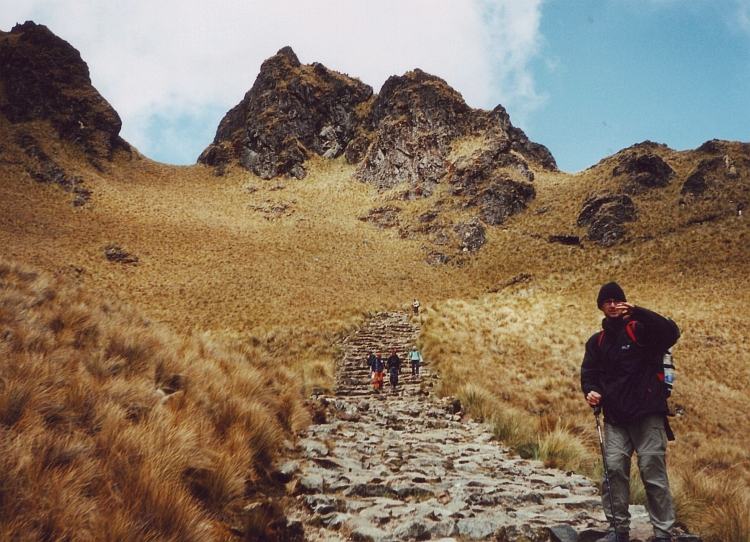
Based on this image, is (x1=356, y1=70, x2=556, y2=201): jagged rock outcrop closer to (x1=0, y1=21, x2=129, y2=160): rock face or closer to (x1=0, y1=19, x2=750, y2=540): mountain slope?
(x1=0, y1=19, x2=750, y2=540): mountain slope

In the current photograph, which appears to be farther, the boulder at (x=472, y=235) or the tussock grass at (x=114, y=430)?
the boulder at (x=472, y=235)

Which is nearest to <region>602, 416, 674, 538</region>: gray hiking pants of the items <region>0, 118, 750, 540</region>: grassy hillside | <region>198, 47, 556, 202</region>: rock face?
<region>0, 118, 750, 540</region>: grassy hillside

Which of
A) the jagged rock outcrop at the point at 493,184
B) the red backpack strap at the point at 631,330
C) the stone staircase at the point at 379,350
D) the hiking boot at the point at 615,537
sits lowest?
the stone staircase at the point at 379,350

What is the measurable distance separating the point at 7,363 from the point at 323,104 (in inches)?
4272

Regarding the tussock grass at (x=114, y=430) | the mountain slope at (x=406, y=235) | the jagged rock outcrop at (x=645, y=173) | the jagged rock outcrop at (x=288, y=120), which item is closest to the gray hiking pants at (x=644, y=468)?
the tussock grass at (x=114, y=430)

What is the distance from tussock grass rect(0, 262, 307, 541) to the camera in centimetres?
262

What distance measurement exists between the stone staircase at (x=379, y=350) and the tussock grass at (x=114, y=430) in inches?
386

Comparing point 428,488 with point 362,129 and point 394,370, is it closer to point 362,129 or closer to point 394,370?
point 394,370

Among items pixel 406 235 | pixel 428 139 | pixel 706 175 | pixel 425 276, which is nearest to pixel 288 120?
pixel 428 139

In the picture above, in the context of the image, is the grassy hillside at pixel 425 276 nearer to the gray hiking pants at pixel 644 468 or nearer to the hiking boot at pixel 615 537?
the gray hiking pants at pixel 644 468

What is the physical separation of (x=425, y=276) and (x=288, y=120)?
60647 millimetres

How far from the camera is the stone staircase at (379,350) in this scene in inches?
645

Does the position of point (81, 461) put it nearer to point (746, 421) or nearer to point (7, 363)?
point (7, 363)

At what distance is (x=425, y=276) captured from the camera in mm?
56625
